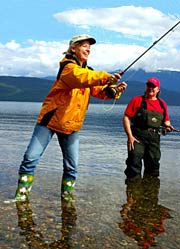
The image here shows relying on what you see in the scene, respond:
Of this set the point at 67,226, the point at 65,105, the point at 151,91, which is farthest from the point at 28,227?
the point at 151,91

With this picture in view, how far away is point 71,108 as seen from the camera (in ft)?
24.3

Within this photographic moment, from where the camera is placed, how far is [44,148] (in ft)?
25.3

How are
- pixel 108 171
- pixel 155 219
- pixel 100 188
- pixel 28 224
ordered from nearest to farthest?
pixel 28 224 → pixel 155 219 → pixel 100 188 → pixel 108 171

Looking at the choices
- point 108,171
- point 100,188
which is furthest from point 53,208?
point 108,171

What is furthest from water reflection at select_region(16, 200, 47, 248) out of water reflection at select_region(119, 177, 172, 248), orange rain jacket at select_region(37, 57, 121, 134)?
orange rain jacket at select_region(37, 57, 121, 134)

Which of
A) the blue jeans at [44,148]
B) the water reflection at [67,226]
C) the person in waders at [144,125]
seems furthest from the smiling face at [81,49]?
the person in waders at [144,125]

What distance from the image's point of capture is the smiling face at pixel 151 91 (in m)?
10.5

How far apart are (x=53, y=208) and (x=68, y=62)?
8.61 ft

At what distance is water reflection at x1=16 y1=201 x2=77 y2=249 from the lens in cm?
543

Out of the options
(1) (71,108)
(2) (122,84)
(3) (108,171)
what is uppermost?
(2) (122,84)

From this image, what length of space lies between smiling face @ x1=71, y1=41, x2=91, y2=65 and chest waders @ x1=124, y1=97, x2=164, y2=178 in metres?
3.63

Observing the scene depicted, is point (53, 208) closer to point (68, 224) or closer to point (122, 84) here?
point (68, 224)

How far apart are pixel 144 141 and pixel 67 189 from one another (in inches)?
138

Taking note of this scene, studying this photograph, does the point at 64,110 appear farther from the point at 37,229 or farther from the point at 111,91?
the point at 37,229
